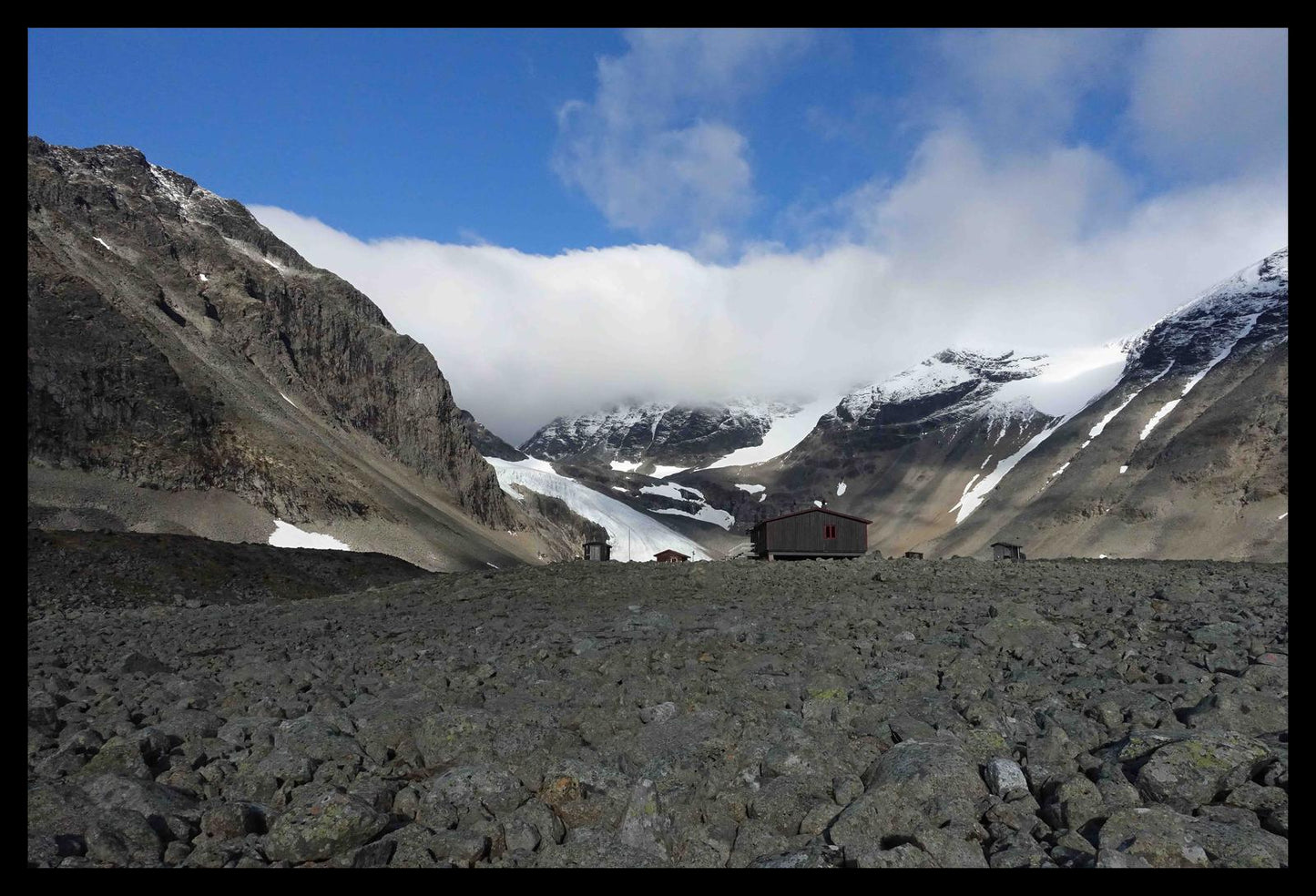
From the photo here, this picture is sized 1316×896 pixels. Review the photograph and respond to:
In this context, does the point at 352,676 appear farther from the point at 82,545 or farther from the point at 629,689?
the point at 82,545

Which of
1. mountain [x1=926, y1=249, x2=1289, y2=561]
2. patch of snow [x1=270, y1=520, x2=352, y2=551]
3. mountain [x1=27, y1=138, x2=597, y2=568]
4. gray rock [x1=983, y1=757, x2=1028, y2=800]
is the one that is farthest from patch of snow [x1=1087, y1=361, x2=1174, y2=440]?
gray rock [x1=983, y1=757, x2=1028, y2=800]

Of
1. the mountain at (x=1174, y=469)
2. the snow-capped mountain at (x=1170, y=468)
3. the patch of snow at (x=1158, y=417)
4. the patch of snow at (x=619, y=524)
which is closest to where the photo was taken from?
the mountain at (x=1174, y=469)

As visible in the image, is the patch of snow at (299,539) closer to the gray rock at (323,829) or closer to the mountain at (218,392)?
the mountain at (218,392)

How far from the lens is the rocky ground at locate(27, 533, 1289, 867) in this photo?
598 centimetres

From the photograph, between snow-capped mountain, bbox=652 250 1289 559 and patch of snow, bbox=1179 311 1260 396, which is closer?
snow-capped mountain, bbox=652 250 1289 559

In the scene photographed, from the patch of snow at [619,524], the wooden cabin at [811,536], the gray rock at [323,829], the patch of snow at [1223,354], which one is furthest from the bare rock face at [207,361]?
the patch of snow at [1223,354]

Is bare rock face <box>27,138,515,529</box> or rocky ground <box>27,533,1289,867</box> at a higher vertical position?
bare rock face <box>27,138,515,529</box>

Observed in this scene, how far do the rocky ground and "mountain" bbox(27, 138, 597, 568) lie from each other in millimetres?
47879

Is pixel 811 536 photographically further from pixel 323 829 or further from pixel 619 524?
pixel 619 524

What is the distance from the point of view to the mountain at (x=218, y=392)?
2771 inches

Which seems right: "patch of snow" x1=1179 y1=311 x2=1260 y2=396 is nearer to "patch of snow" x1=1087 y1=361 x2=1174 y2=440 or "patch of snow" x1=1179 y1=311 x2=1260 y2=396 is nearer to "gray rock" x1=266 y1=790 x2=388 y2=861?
"patch of snow" x1=1087 y1=361 x2=1174 y2=440

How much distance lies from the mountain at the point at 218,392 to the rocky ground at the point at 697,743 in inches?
1885
